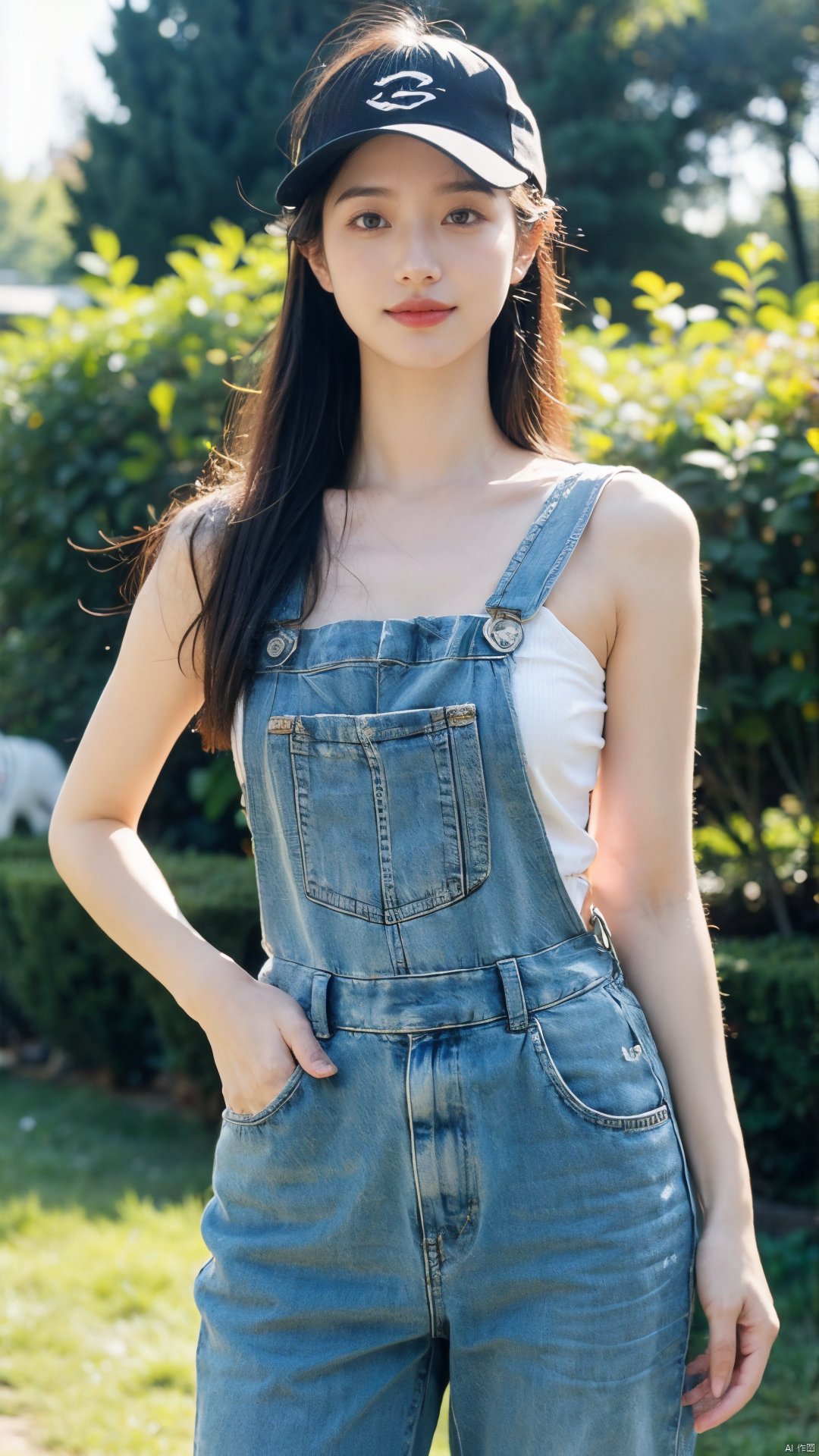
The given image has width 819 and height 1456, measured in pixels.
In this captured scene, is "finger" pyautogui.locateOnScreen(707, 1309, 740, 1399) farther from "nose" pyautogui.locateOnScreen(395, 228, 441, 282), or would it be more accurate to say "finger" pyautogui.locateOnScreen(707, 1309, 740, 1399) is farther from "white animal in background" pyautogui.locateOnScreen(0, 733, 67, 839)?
"white animal in background" pyautogui.locateOnScreen(0, 733, 67, 839)

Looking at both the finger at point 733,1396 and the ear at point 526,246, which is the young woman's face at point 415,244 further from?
the finger at point 733,1396

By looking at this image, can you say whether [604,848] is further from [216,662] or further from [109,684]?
[109,684]

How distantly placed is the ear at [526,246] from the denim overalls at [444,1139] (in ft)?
1.60

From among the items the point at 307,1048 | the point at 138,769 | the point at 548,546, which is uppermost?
the point at 548,546

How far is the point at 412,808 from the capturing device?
1.42m

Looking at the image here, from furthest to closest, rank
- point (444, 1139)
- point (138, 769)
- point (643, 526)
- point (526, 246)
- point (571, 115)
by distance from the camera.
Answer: point (571, 115), point (526, 246), point (138, 769), point (643, 526), point (444, 1139)

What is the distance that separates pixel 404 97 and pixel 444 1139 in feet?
3.64

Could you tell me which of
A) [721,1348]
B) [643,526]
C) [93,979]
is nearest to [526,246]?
[643,526]

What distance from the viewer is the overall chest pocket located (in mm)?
1411

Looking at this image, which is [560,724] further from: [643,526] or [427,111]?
[427,111]

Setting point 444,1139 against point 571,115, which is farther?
point 571,115

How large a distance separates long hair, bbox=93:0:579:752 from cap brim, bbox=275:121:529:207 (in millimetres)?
26

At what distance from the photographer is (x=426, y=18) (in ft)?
6.31

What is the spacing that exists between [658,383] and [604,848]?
96.6 inches
